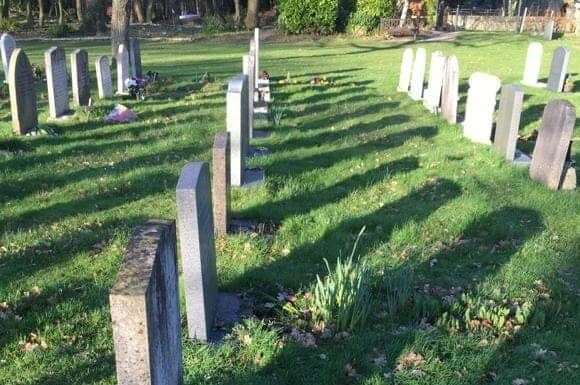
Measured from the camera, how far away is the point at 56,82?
1120 centimetres

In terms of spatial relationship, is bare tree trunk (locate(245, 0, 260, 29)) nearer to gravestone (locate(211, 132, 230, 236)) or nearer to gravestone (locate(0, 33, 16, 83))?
gravestone (locate(0, 33, 16, 83))

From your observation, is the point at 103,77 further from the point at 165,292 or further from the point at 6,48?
the point at 165,292

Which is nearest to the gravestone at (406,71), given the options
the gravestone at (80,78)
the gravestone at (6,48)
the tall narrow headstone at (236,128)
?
the gravestone at (80,78)

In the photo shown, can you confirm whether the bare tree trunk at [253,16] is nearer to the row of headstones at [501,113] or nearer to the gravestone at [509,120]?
the row of headstones at [501,113]

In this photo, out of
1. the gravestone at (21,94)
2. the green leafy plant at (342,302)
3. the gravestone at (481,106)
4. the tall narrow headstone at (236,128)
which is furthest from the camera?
the gravestone at (481,106)

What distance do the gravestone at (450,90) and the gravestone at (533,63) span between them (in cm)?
544

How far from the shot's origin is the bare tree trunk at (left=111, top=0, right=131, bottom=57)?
59.2 ft

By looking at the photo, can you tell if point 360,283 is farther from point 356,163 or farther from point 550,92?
point 550,92

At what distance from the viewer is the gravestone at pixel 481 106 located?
998 centimetres

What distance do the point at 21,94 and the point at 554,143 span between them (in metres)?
Answer: 8.12

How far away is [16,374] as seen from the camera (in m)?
3.84

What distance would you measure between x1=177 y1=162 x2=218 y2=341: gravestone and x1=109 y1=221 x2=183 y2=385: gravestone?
1.03 metres

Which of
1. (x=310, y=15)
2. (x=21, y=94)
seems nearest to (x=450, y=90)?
(x=21, y=94)

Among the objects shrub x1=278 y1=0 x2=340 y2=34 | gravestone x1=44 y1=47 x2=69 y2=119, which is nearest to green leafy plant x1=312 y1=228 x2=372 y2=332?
gravestone x1=44 y1=47 x2=69 y2=119
